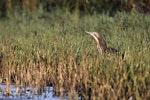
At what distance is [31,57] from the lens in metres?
8.97

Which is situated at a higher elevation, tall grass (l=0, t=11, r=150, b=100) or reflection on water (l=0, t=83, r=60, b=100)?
tall grass (l=0, t=11, r=150, b=100)

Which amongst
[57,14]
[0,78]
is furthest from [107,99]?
[57,14]

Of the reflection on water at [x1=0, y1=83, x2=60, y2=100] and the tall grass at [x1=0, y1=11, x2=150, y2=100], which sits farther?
the reflection on water at [x1=0, y1=83, x2=60, y2=100]

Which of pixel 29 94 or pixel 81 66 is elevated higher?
pixel 81 66

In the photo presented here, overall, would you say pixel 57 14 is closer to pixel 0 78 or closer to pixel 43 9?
pixel 43 9

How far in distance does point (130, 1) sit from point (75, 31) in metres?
2.13

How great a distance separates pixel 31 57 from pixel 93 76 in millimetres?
1802

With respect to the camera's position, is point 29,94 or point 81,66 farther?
point 81,66

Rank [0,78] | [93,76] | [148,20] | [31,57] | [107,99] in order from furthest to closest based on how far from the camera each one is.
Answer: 1. [148,20]
2. [31,57]
3. [0,78]
4. [93,76]
5. [107,99]

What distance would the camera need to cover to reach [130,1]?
14523 millimetres

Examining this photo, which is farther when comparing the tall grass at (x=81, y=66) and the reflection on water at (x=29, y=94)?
the reflection on water at (x=29, y=94)

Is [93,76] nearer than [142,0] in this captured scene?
Yes

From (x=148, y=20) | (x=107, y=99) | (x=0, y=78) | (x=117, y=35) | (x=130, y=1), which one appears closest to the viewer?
(x=107, y=99)

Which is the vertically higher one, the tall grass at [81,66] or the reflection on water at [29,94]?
the tall grass at [81,66]
